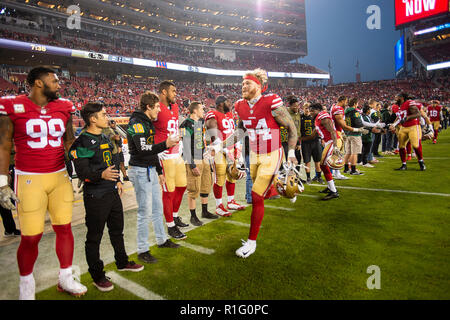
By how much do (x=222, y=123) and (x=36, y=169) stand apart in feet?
10.4

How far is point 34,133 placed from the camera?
257 centimetres

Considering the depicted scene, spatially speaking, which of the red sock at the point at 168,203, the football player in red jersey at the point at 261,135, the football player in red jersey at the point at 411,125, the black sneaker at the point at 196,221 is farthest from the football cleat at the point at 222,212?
the football player in red jersey at the point at 411,125

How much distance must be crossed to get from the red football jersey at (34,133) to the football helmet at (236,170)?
2.88 m

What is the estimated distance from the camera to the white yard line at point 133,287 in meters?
2.73

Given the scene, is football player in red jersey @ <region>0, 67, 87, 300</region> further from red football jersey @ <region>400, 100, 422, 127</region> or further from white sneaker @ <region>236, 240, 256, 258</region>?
red football jersey @ <region>400, 100, 422, 127</region>

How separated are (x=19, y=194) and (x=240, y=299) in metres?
2.34

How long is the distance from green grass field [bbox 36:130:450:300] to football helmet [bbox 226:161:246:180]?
0.78 m

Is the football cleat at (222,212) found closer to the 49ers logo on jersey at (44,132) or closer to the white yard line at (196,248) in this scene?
the white yard line at (196,248)

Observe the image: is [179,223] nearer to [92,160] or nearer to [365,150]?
[92,160]

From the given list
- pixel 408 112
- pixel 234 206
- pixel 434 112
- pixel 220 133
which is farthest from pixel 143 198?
pixel 434 112

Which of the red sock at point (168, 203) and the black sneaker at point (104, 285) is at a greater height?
the red sock at point (168, 203)

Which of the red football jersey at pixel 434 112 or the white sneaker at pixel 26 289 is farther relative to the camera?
the red football jersey at pixel 434 112
